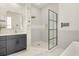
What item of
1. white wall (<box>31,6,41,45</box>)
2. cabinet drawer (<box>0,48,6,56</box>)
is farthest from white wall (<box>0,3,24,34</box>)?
white wall (<box>31,6,41,45</box>)

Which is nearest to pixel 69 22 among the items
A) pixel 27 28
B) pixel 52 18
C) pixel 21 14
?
pixel 52 18

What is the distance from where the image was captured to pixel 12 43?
9.87 ft

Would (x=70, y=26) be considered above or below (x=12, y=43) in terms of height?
above

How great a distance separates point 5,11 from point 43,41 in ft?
9.27

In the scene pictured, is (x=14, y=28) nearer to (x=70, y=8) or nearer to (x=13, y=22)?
(x=13, y=22)

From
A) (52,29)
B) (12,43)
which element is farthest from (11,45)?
(52,29)

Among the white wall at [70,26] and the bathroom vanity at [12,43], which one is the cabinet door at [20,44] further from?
the white wall at [70,26]

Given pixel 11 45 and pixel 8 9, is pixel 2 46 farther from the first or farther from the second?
pixel 8 9

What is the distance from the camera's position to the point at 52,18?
4105 mm

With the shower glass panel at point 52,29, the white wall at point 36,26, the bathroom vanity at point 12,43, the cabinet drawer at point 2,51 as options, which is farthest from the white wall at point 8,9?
the white wall at point 36,26

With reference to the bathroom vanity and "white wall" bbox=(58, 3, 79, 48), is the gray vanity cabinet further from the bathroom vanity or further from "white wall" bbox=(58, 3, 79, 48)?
"white wall" bbox=(58, 3, 79, 48)

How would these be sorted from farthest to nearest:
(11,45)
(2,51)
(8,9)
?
(8,9) < (11,45) < (2,51)

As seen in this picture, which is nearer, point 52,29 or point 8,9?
point 8,9

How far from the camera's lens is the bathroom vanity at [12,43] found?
2.72 meters
